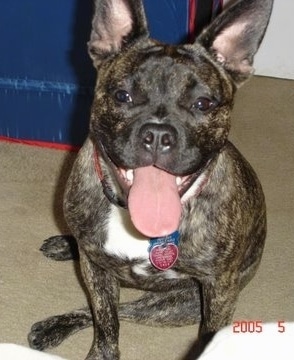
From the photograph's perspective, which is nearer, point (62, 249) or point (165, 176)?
point (165, 176)

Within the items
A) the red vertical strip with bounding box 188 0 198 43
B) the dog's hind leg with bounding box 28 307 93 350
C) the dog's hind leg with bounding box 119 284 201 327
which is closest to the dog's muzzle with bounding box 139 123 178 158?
the dog's hind leg with bounding box 119 284 201 327

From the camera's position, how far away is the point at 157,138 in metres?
1.88

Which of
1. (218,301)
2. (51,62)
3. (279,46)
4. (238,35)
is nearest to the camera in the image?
(238,35)

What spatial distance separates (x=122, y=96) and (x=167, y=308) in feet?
2.76

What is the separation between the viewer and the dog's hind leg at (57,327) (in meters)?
2.49

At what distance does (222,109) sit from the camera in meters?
2.03

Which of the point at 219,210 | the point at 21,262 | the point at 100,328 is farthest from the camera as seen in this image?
the point at 21,262

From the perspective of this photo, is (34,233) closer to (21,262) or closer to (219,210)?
(21,262)

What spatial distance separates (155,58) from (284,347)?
42.6 inches

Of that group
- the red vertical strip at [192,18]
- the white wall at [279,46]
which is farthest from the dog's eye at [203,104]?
the white wall at [279,46]

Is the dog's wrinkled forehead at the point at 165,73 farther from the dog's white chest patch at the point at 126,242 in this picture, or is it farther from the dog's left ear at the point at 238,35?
the dog's white chest patch at the point at 126,242

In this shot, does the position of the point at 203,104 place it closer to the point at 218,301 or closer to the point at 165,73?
the point at 165,73

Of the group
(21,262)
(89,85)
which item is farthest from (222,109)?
(89,85)

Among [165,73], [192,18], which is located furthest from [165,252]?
[192,18]
